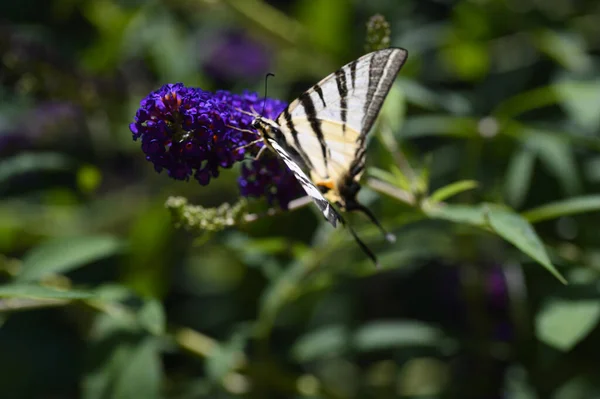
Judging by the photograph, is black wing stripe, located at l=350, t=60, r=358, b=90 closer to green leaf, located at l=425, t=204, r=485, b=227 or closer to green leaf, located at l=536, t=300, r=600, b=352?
green leaf, located at l=425, t=204, r=485, b=227

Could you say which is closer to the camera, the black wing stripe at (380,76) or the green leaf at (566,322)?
the black wing stripe at (380,76)

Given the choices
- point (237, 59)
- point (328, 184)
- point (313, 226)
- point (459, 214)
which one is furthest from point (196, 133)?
point (237, 59)

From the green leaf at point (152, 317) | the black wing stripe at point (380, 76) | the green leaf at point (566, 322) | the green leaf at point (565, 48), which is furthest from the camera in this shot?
the green leaf at point (565, 48)

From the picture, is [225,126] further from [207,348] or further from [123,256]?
[123,256]

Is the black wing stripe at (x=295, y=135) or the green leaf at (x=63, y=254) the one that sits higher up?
the green leaf at (x=63, y=254)

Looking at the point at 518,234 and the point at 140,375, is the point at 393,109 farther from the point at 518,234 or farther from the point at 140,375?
the point at 140,375

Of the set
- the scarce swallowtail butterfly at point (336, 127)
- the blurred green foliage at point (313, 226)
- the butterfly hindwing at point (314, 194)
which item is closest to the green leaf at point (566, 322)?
the blurred green foliage at point (313, 226)

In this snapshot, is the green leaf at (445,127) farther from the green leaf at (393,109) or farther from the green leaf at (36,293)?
the green leaf at (36,293)
